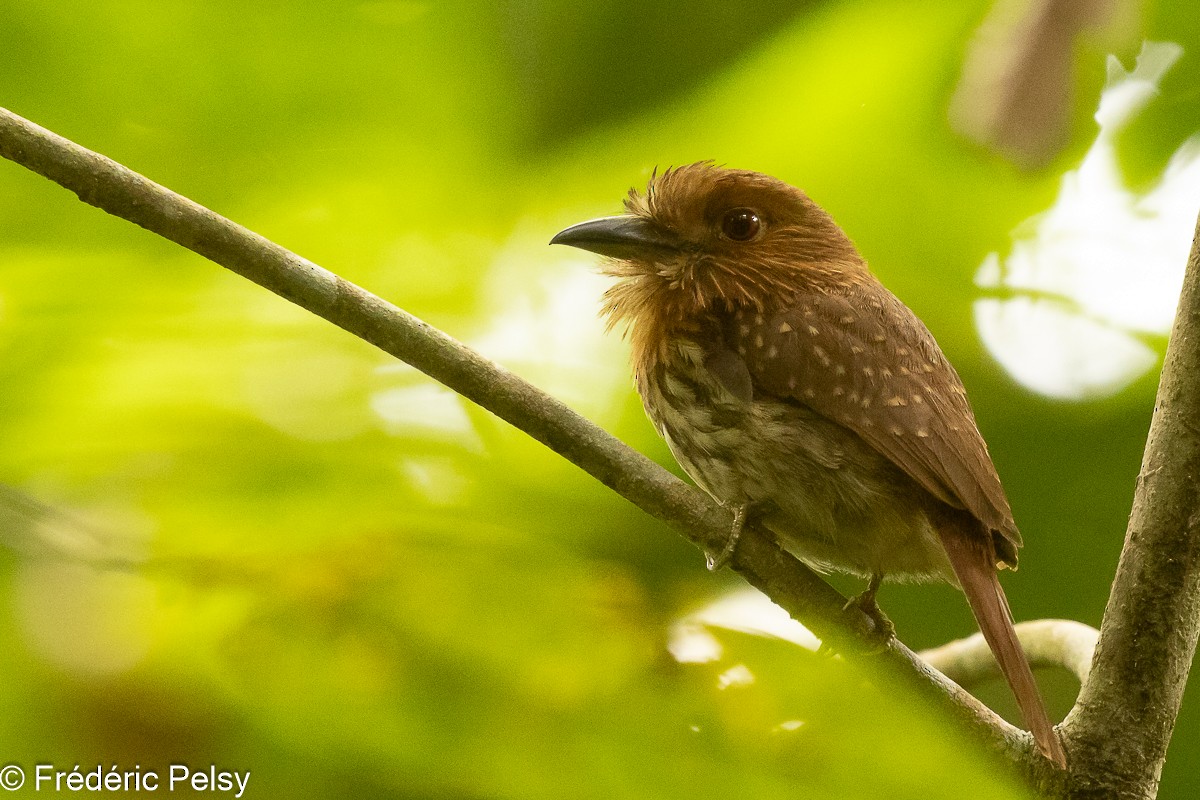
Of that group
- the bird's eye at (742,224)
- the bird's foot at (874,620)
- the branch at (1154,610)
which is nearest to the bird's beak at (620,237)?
the bird's eye at (742,224)

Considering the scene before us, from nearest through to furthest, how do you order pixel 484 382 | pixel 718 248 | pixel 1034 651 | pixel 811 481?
pixel 484 382 → pixel 811 481 → pixel 1034 651 → pixel 718 248

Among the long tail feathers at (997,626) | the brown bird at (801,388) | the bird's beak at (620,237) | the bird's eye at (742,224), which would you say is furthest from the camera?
the bird's eye at (742,224)

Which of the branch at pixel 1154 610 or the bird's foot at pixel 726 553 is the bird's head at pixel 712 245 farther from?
the branch at pixel 1154 610

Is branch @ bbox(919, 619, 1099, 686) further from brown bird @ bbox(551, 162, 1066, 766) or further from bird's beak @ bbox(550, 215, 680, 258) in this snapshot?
bird's beak @ bbox(550, 215, 680, 258)

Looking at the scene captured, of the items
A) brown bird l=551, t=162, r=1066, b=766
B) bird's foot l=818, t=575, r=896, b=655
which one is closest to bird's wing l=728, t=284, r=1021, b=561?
brown bird l=551, t=162, r=1066, b=766

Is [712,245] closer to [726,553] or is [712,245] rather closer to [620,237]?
[620,237]

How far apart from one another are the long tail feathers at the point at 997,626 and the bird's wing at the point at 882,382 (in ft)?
0.19

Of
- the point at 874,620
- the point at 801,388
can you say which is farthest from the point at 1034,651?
the point at 801,388

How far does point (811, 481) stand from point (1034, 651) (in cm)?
61

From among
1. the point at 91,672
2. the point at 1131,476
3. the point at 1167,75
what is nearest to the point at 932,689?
the point at 1131,476

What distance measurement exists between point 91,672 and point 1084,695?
4.67ft

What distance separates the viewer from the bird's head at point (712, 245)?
6.93 ft

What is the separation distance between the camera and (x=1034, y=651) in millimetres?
2105

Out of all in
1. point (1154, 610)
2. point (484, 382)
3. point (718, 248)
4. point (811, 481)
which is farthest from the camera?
point (718, 248)
